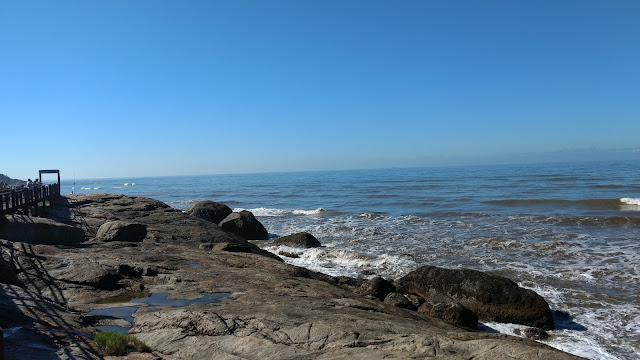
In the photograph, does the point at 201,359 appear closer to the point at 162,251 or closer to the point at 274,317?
the point at 274,317

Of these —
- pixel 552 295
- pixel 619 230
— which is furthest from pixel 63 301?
pixel 619 230

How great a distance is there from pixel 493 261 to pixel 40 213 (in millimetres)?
23656

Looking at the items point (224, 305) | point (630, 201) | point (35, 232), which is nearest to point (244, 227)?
point (35, 232)

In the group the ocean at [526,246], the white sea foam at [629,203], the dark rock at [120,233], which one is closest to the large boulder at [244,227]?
the ocean at [526,246]

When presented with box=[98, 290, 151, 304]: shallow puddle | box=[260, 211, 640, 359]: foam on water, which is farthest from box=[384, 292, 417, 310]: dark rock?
box=[98, 290, 151, 304]: shallow puddle

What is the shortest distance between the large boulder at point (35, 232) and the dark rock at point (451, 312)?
1231 cm

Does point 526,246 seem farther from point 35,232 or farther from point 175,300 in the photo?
point 35,232

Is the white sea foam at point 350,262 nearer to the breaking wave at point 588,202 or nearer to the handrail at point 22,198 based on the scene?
the handrail at point 22,198

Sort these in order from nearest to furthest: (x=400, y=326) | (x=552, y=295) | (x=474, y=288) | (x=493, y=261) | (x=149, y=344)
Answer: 1. (x=149, y=344)
2. (x=400, y=326)
3. (x=474, y=288)
4. (x=552, y=295)
5. (x=493, y=261)

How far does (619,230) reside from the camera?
80.0 feet

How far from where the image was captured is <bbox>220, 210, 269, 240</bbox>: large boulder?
83.5ft

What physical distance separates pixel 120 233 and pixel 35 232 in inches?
121

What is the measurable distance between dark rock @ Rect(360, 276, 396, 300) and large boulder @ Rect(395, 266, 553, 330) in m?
0.99

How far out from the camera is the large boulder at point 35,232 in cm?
1391
